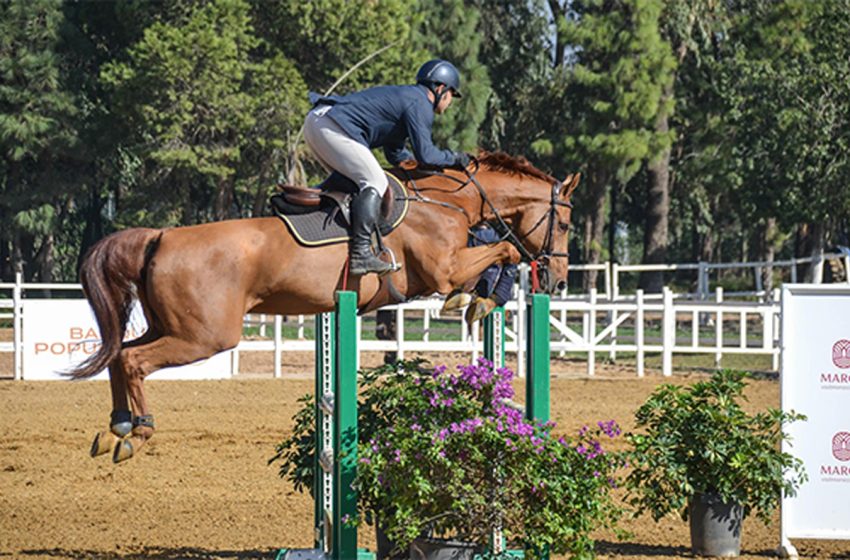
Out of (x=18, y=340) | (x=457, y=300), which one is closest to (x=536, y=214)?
(x=457, y=300)

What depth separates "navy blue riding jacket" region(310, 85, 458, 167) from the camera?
698cm

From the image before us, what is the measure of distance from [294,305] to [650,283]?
29.8 meters

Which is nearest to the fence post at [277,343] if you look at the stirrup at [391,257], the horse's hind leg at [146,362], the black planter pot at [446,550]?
the stirrup at [391,257]

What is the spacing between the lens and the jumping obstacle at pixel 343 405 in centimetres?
550

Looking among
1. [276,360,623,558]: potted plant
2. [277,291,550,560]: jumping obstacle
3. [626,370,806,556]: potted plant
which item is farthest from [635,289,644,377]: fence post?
[276,360,623,558]: potted plant

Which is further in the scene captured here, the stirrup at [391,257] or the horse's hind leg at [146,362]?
the stirrup at [391,257]

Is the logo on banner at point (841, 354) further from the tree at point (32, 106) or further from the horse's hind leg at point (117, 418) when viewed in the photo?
the tree at point (32, 106)

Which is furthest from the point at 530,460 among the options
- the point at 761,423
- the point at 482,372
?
the point at 761,423

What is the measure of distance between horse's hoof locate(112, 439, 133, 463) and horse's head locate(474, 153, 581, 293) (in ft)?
9.05

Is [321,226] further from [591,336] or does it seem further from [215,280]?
[591,336]

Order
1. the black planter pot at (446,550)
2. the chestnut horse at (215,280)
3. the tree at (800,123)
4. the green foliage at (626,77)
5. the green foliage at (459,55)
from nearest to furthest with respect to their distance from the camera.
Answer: the black planter pot at (446,550) < the chestnut horse at (215,280) < the tree at (800,123) < the green foliage at (626,77) < the green foliage at (459,55)

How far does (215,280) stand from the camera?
689 centimetres

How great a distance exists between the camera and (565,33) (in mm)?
35438

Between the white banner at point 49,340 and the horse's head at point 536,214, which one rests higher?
the horse's head at point 536,214
